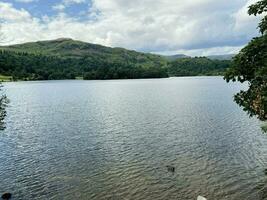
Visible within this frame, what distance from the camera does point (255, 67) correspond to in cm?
2095

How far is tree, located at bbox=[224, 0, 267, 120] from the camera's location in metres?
20.2

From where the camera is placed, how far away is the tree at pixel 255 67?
2023 cm

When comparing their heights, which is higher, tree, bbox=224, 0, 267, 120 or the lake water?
tree, bbox=224, 0, 267, 120

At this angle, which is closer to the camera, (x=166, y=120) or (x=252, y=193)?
(x=252, y=193)

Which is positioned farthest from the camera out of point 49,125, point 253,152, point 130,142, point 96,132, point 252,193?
point 49,125

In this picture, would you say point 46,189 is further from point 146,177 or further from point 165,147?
point 165,147

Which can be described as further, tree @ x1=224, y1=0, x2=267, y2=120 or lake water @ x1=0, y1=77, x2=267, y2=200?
lake water @ x1=0, y1=77, x2=267, y2=200

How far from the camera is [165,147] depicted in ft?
150

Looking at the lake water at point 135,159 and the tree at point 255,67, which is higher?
the tree at point 255,67

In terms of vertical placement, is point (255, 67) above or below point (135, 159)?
above

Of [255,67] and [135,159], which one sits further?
[135,159]

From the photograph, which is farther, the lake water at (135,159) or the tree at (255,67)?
the lake water at (135,159)

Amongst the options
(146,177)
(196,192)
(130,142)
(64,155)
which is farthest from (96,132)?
(196,192)

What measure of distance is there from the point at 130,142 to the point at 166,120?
2141 cm
